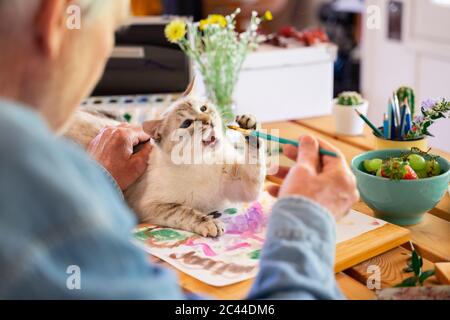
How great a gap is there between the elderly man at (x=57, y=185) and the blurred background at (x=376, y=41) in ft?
4.12

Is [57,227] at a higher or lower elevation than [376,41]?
higher

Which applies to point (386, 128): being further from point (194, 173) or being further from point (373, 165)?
point (194, 173)

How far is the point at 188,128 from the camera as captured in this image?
115cm

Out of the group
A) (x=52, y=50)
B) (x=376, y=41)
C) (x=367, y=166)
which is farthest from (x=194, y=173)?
(x=376, y=41)

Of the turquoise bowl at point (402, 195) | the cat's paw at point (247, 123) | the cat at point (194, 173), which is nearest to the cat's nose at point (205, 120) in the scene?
the cat at point (194, 173)

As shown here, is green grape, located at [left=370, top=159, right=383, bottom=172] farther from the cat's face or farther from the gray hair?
the gray hair

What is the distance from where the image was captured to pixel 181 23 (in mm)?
1554

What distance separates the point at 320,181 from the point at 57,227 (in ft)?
1.23

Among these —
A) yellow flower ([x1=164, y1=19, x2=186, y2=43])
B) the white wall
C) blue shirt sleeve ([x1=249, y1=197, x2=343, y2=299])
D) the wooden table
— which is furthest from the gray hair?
the white wall

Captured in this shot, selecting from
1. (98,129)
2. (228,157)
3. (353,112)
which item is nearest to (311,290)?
(228,157)

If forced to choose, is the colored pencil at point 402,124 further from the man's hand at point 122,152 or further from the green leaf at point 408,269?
the man's hand at point 122,152

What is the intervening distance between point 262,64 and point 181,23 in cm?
31

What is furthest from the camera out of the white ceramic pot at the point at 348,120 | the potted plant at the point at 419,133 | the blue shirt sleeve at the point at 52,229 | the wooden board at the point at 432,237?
the white ceramic pot at the point at 348,120

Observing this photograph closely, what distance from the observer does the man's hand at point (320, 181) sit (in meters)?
0.68
